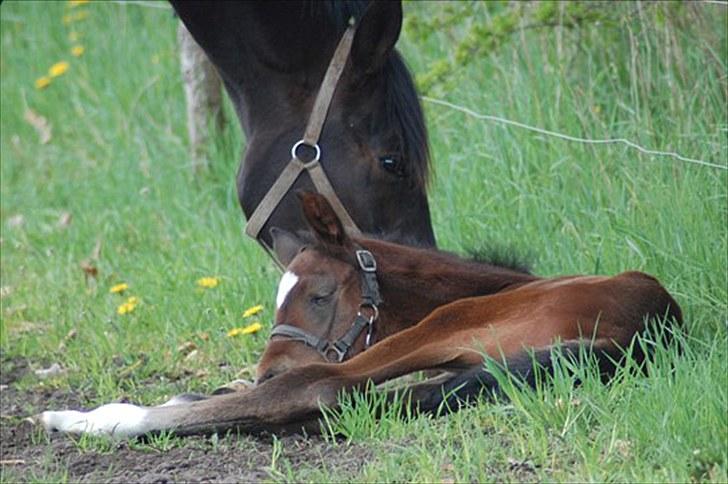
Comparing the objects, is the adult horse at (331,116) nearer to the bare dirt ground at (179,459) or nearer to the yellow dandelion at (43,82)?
the bare dirt ground at (179,459)

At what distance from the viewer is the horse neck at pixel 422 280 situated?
165 inches

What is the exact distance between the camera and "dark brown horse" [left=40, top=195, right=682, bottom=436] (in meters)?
3.74

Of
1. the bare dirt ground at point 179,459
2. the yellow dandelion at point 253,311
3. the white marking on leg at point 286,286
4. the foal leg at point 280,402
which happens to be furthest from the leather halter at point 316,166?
the bare dirt ground at point 179,459

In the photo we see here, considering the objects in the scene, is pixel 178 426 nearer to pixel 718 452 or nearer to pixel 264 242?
pixel 264 242

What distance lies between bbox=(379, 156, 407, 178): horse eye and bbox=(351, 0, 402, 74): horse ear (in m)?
0.32

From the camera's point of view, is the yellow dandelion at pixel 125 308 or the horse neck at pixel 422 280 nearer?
the horse neck at pixel 422 280

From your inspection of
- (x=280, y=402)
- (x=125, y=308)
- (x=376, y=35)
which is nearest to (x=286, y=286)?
(x=280, y=402)

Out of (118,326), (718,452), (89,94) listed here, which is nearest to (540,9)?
(118,326)

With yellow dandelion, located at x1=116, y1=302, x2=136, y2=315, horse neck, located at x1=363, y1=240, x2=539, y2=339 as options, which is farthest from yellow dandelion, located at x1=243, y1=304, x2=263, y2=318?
horse neck, located at x1=363, y1=240, x2=539, y2=339

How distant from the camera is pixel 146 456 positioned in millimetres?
3682

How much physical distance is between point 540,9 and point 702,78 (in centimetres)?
81

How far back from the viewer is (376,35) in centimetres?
479

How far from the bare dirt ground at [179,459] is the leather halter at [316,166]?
42.6 inches

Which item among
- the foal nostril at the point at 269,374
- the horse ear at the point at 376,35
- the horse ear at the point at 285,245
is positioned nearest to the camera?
the foal nostril at the point at 269,374
